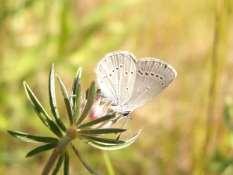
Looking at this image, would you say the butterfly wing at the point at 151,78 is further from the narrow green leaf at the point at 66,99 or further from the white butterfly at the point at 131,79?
the narrow green leaf at the point at 66,99

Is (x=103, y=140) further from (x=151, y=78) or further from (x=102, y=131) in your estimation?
(x=151, y=78)

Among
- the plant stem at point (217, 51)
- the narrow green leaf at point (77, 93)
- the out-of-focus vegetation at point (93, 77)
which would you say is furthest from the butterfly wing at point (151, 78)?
the out-of-focus vegetation at point (93, 77)

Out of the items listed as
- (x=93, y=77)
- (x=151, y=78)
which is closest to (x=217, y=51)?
(x=151, y=78)

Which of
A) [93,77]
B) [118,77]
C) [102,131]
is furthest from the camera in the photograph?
[93,77]

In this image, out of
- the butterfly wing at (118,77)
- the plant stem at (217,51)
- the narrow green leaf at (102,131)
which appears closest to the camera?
the narrow green leaf at (102,131)

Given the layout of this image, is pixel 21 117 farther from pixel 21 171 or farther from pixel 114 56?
pixel 114 56

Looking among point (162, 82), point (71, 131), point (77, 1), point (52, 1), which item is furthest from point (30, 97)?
point (77, 1)

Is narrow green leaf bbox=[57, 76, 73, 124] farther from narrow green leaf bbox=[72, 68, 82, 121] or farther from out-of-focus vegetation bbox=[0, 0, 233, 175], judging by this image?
out-of-focus vegetation bbox=[0, 0, 233, 175]

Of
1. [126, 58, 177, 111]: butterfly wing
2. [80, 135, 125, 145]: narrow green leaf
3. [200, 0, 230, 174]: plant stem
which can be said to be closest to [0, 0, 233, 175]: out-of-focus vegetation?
[200, 0, 230, 174]: plant stem
